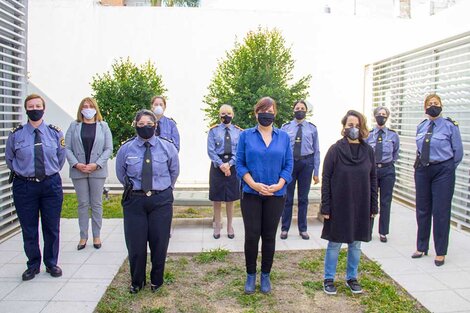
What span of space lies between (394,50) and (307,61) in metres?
2.31

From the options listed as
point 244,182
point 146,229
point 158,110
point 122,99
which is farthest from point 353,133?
point 122,99

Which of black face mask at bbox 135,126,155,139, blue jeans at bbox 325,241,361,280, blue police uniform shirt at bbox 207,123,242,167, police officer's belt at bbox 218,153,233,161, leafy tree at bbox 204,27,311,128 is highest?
leafy tree at bbox 204,27,311,128

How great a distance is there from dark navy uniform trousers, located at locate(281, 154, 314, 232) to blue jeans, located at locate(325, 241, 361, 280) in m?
1.95

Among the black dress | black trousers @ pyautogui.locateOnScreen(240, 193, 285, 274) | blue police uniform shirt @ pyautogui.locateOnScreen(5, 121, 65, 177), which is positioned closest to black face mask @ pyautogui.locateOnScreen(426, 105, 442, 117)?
the black dress

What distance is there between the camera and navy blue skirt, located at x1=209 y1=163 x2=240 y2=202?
6.32 meters

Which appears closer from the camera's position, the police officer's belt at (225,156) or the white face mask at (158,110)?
the white face mask at (158,110)

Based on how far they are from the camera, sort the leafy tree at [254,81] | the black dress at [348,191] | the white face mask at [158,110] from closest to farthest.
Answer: the black dress at [348,191], the white face mask at [158,110], the leafy tree at [254,81]

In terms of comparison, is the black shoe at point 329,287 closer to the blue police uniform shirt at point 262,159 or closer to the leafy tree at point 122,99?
the blue police uniform shirt at point 262,159

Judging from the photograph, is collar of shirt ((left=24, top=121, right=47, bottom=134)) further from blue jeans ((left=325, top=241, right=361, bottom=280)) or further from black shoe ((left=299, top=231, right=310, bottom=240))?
black shoe ((left=299, top=231, right=310, bottom=240))

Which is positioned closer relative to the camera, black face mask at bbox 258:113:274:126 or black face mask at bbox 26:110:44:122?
black face mask at bbox 258:113:274:126

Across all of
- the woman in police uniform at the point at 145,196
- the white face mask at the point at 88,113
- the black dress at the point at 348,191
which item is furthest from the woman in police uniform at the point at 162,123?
the black dress at the point at 348,191

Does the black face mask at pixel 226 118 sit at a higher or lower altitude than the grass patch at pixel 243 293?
higher

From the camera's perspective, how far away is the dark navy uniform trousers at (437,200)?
5211 millimetres

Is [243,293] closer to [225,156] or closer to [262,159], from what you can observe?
[262,159]
